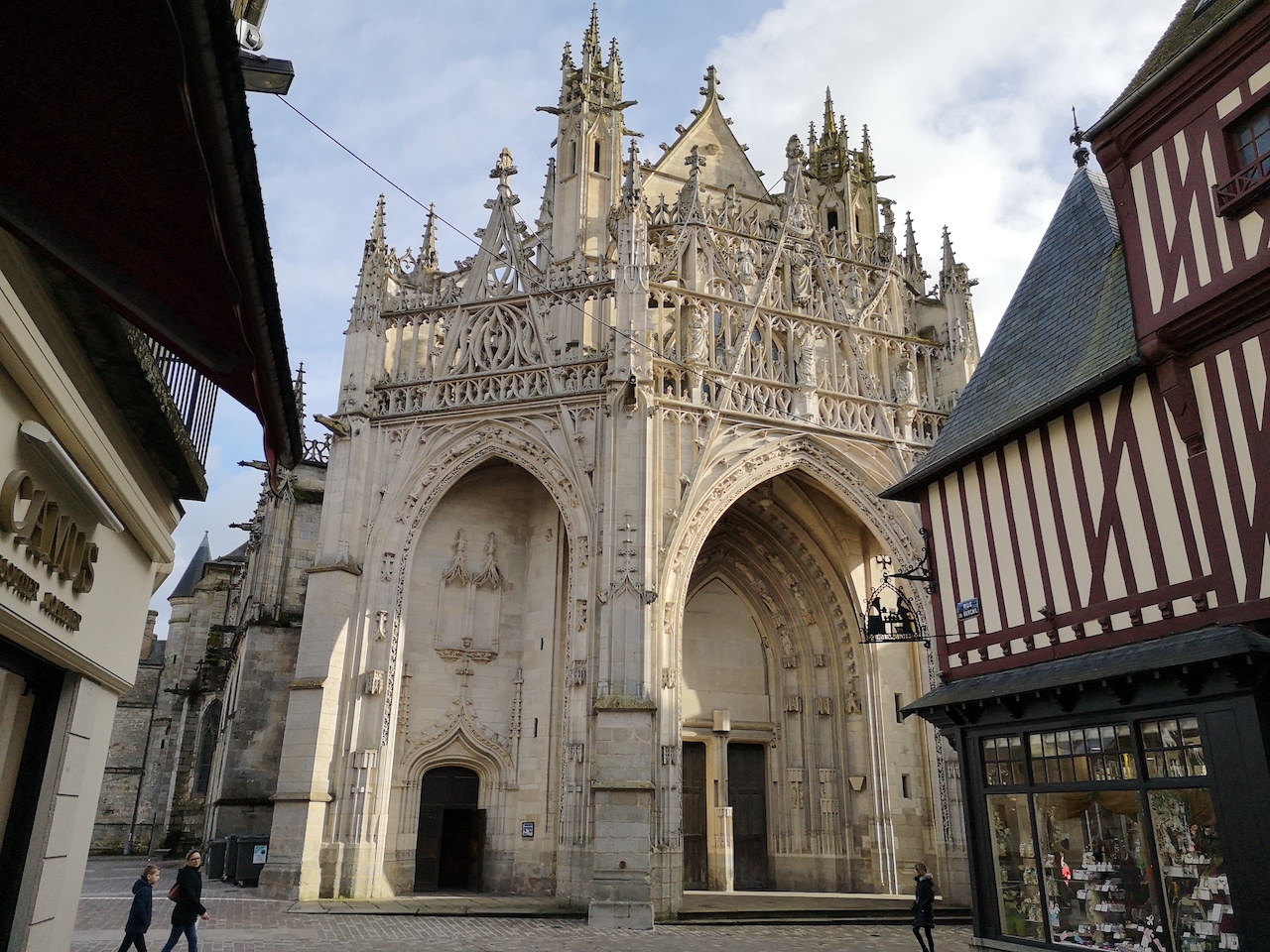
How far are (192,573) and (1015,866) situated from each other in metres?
40.9

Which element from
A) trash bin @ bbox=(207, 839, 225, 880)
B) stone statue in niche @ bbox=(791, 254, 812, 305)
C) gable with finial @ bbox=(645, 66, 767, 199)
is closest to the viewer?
trash bin @ bbox=(207, 839, 225, 880)

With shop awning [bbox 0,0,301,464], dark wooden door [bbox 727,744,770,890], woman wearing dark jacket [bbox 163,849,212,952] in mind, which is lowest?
woman wearing dark jacket [bbox 163,849,212,952]

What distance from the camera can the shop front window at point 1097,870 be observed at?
8445 mm

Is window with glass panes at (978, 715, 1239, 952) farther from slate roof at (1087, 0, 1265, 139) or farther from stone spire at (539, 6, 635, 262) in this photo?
stone spire at (539, 6, 635, 262)

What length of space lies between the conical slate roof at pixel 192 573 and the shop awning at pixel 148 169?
4104 cm

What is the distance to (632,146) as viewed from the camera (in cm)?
2025

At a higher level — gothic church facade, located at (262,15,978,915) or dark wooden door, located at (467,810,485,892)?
gothic church facade, located at (262,15,978,915)

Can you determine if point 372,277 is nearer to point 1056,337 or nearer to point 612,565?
point 612,565

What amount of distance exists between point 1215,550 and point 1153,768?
1958mm

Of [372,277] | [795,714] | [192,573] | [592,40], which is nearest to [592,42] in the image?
[592,40]

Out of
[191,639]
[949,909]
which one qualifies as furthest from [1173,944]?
[191,639]

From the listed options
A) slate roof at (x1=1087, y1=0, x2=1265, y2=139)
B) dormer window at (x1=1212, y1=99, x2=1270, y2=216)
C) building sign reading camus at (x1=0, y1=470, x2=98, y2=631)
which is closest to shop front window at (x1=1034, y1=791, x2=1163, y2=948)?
dormer window at (x1=1212, y1=99, x2=1270, y2=216)

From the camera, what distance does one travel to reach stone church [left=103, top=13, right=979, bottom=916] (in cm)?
1653

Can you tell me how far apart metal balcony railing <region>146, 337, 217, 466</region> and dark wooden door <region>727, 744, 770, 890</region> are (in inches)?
622
